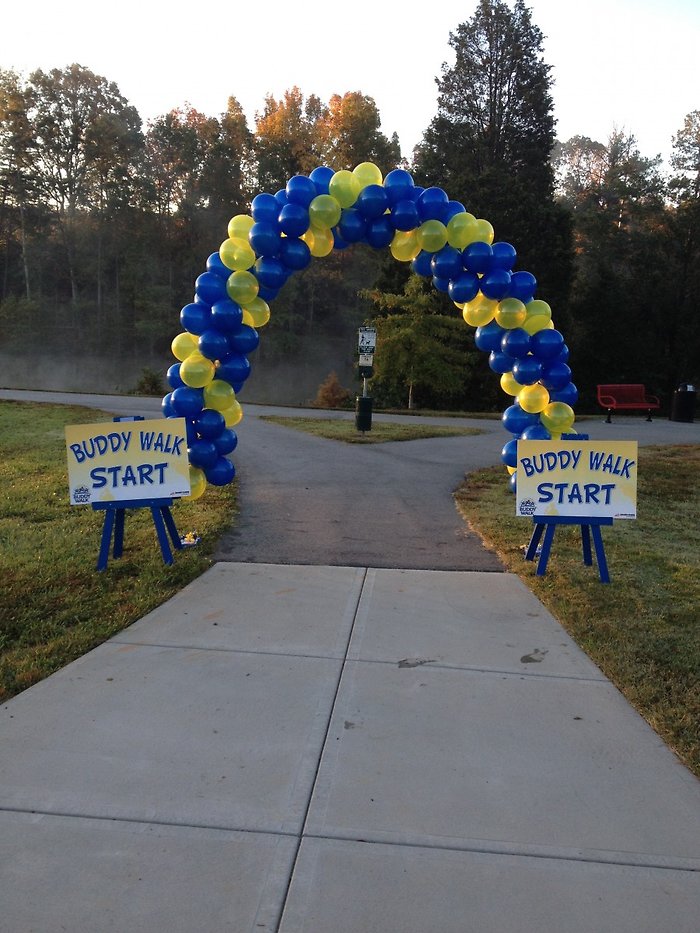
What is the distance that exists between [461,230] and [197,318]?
2.81 metres

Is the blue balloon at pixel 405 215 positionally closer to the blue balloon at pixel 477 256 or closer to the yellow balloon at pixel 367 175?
the yellow balloon at pixel 367 175

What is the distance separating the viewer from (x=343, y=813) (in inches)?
105

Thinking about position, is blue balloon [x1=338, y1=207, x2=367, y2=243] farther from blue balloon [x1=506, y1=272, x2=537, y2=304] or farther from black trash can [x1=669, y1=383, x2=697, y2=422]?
black trash can [x1=669, y1=383, x2=697, y2=422]

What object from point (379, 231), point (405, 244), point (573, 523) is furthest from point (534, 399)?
point (379, 231)

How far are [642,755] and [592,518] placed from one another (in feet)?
8.96

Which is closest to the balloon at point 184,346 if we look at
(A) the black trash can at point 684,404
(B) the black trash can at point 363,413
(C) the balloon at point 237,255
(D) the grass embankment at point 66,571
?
(C) the balloon at point 237,255

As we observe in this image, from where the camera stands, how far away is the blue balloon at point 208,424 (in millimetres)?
6832

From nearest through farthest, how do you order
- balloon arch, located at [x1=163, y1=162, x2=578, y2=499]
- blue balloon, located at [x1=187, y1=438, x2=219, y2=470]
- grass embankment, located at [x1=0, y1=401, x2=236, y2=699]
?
grass embankment, located at [x1=0, y1=401, x2=236, y2=699]
blue balloon, located at [x1=187, y1=438, x2=219, y2=470]
balloon arch, located at [x1=163, y1=162, x2=578, y2=499]

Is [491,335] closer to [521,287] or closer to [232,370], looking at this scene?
[521,287]

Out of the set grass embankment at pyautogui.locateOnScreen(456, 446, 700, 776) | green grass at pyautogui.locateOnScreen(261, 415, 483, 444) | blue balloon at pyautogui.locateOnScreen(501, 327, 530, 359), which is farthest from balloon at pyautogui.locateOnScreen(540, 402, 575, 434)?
green grass at pyautogui.locateOnScreen(261, 415, 483, 444)

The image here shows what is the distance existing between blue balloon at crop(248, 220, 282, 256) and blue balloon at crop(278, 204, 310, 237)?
0.05 m

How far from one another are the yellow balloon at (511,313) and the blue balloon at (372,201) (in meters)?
1.57

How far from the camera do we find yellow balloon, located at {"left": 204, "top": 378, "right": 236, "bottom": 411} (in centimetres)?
691

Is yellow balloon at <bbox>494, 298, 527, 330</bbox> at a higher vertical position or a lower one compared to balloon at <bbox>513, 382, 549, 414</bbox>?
higher
